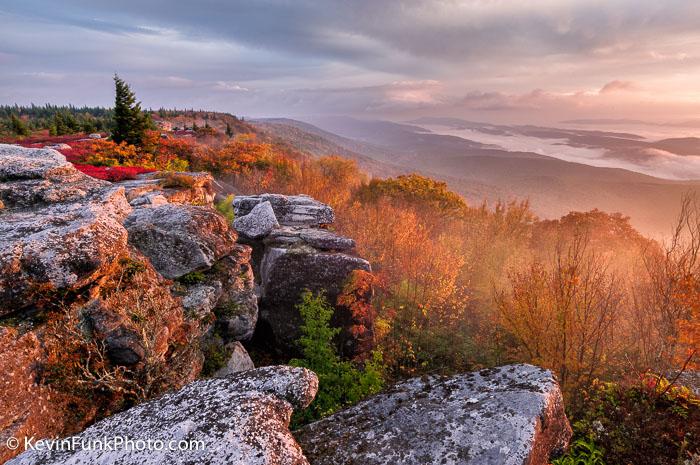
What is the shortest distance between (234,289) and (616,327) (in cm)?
1793

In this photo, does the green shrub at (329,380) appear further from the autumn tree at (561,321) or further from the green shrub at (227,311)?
the autumn tree at (561,321)

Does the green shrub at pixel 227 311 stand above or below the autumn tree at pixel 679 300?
below

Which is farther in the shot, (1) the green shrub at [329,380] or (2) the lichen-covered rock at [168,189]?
(2) the lichen-covered rock at [168,189]

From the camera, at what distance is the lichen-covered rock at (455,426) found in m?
4.86

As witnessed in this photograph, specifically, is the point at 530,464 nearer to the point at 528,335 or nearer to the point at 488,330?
the point at 528,335

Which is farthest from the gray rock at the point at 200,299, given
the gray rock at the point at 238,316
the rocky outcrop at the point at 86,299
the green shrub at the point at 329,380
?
the green shrub at the point at 329,380

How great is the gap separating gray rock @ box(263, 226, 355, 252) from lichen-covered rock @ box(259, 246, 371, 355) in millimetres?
954

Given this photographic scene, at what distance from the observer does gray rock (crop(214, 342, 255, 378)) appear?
10.0 meters

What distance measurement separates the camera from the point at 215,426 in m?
4.49

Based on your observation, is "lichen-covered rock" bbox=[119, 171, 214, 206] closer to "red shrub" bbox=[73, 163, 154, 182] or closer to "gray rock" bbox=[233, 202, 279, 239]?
"red shrub" bbox=[73, 163, 154, 182]

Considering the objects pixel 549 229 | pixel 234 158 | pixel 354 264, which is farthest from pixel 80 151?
pixel 549 229

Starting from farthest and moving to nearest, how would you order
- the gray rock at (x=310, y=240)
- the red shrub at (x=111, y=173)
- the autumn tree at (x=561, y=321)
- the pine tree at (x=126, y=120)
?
1. the pine tree at (x=126, y=120)
2. the red shrub at (x=111, y=173)
3. the gray rock at (x=310, y=240)
4. the autumn tree at (x=561, y=321)

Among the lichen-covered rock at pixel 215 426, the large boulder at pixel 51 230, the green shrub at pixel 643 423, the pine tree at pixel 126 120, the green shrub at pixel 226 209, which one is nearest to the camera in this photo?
the lichen-covered rock at pixel 215 426

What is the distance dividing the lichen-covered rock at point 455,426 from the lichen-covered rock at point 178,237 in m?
5.98
